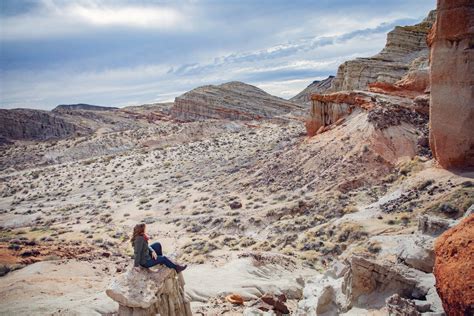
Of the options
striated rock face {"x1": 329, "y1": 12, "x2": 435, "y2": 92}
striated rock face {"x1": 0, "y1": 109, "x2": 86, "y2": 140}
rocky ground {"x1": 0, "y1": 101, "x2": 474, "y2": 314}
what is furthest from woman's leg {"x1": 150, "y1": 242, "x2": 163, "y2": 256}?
striated rock face {"x1": 0, "y1": 109, "x2": 86, "y2": 140}

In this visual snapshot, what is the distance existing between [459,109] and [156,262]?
1231 cm

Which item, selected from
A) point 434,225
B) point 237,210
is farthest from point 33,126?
point 434,225

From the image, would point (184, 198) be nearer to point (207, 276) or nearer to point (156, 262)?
point (207, 276)

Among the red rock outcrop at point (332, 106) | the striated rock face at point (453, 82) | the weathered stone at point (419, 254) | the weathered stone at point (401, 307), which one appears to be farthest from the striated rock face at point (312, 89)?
the weathered stone at point (401, 307)

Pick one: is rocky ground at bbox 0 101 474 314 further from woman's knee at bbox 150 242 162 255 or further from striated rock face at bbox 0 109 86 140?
striated rock face at bbox 0 109 86 140

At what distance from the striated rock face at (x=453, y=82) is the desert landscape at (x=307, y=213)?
4 cm

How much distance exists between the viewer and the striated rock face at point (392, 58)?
105ft

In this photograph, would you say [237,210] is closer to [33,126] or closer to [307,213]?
[307,213]

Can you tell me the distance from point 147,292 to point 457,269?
17.0 feet

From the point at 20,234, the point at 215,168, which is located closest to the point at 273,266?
the point at 20,234

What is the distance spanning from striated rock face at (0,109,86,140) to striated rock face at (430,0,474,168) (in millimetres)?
64060

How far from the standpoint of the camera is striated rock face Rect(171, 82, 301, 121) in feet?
219

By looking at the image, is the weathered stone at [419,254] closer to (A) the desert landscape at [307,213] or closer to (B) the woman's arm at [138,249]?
(A) the desert landscape at [307,213]

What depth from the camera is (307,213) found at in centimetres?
1792
